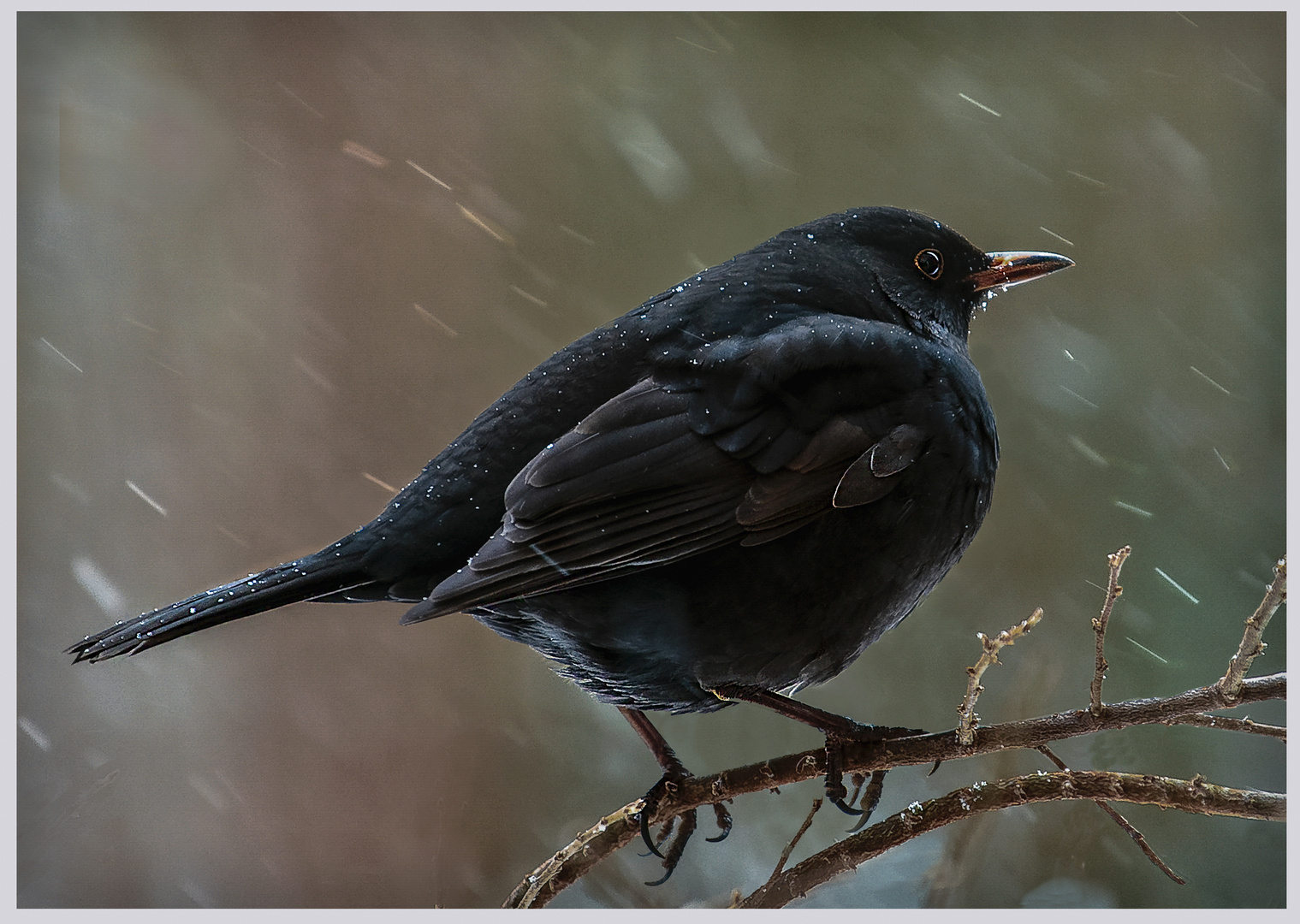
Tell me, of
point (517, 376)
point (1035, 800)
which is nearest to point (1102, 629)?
point (1035, 800)

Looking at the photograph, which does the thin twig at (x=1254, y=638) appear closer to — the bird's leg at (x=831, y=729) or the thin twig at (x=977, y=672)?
the thin twig at (x=977, y=672)

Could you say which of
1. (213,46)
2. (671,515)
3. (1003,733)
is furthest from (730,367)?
(213,46)

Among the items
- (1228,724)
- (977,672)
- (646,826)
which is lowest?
(646,826)

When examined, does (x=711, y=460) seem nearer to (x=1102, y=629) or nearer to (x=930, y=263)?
(x=1102, y=629)

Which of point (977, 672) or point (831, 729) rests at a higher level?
point (977, 672)

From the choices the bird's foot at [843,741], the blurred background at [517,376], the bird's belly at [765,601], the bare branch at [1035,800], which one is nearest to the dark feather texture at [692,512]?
the bird's belly at [765,601]
